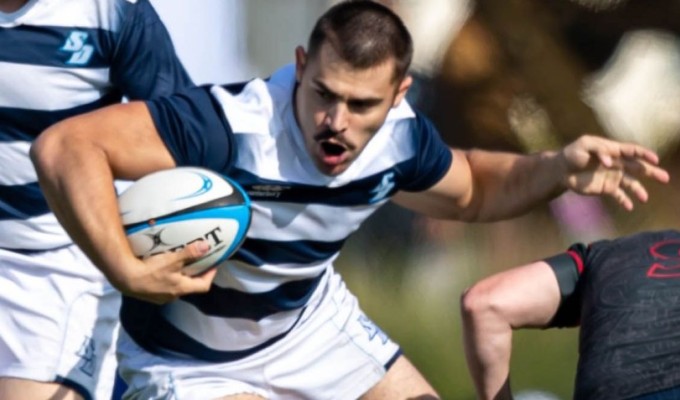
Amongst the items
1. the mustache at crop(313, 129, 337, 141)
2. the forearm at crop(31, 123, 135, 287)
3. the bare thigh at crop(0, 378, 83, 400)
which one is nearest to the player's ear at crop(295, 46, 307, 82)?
the mustache at crop(313, 129, 337, 141)

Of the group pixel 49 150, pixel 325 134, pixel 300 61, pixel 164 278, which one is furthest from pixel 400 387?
pixel 49 150

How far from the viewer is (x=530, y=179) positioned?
4.68m

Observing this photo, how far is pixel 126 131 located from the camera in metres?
3.87

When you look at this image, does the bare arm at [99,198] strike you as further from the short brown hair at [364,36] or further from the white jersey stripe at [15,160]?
the white jersey stripe at [15,160]

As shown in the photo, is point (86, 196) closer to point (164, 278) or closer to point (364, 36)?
point (164, 278)

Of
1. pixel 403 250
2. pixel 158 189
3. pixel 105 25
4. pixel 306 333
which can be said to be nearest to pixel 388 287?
pixel 403 250

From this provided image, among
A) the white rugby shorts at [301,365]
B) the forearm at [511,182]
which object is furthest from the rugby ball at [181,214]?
the forearm at [511,182]

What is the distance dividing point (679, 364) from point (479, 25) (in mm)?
2709

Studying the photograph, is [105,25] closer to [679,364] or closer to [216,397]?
[216,397]

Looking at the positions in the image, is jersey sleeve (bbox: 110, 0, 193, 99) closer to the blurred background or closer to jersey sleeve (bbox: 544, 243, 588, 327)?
jersey sleeve (bbox: 544, 243, 588, 327)

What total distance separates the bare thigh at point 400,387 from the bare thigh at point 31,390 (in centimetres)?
94

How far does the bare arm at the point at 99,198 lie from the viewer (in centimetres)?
367

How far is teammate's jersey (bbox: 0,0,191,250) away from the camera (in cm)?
452

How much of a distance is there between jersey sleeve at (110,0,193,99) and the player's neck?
31 cm
